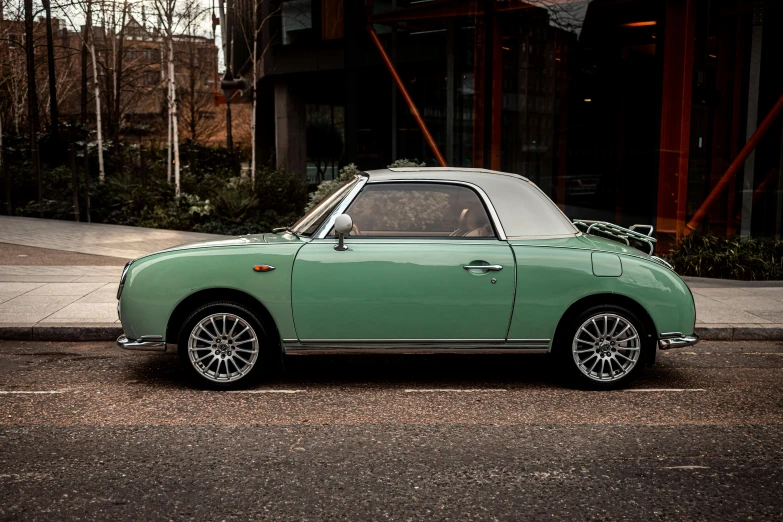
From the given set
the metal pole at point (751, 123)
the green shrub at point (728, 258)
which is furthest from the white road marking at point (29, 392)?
the metal pole at point (751, 123)

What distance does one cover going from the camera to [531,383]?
243 inches

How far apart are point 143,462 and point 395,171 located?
3009 mm

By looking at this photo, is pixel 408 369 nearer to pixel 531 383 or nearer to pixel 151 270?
pixel 531 383

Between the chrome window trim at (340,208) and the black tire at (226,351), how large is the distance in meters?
0.79

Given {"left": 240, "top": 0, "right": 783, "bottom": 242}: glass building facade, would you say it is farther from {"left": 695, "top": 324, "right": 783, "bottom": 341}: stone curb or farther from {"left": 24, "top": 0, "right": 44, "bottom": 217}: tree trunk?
{"left": 24, "top": 0, "right": 44, "bottom": 217}: tree trunk

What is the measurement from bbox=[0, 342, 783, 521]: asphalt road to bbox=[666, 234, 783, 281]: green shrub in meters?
5.10

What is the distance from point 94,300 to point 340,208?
4.48 metres

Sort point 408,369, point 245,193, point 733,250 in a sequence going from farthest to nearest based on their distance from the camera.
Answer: point 245,193 → point 733,250 → point 408,369

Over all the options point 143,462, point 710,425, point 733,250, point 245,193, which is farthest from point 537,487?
point 245,193

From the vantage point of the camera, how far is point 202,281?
5727 mm

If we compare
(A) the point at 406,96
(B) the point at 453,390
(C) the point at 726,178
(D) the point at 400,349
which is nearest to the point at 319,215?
(D) the point at 400,349

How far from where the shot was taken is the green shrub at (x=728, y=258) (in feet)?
37.7

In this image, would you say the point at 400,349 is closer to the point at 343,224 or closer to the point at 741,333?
the point at 343,224

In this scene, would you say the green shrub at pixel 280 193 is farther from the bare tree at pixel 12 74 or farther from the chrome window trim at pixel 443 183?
the bare tree at pixel 12 74
